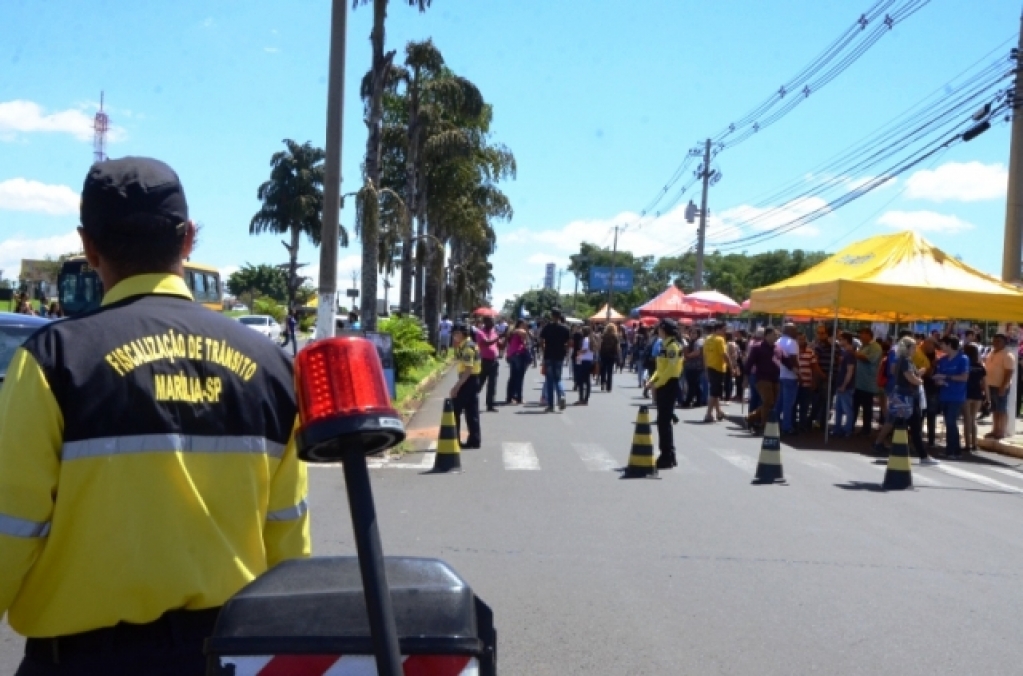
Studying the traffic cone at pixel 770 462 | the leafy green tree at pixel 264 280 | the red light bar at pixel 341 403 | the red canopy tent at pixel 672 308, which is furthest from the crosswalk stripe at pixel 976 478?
the leafy green tree at pixel 264 280

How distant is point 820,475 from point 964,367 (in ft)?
13.1

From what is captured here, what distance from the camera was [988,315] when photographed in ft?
56.9

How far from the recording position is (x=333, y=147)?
555 inches

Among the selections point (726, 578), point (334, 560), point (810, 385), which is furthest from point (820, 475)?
point (334, 560)

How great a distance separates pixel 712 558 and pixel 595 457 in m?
6.12

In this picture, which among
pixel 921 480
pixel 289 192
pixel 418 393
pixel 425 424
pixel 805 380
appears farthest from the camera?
pixel 289 192

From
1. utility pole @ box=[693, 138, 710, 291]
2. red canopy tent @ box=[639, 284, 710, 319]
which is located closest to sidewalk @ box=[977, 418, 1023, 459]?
red canopy tent @ box=[639, 284, 710, 319]

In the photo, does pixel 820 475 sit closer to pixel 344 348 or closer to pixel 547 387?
pixel 547 387

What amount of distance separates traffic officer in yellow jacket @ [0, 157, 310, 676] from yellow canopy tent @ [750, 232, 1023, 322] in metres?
16.3

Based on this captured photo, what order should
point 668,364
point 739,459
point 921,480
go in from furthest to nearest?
point 739,459 → point 921,480 → point 668,364

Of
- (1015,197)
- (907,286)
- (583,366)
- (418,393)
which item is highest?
(1015,197)

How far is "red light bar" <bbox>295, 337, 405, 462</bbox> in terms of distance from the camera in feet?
5.37

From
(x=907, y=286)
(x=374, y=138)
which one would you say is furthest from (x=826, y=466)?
(x=374, y=138)

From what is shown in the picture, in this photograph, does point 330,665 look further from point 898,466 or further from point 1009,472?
point 1009,472
